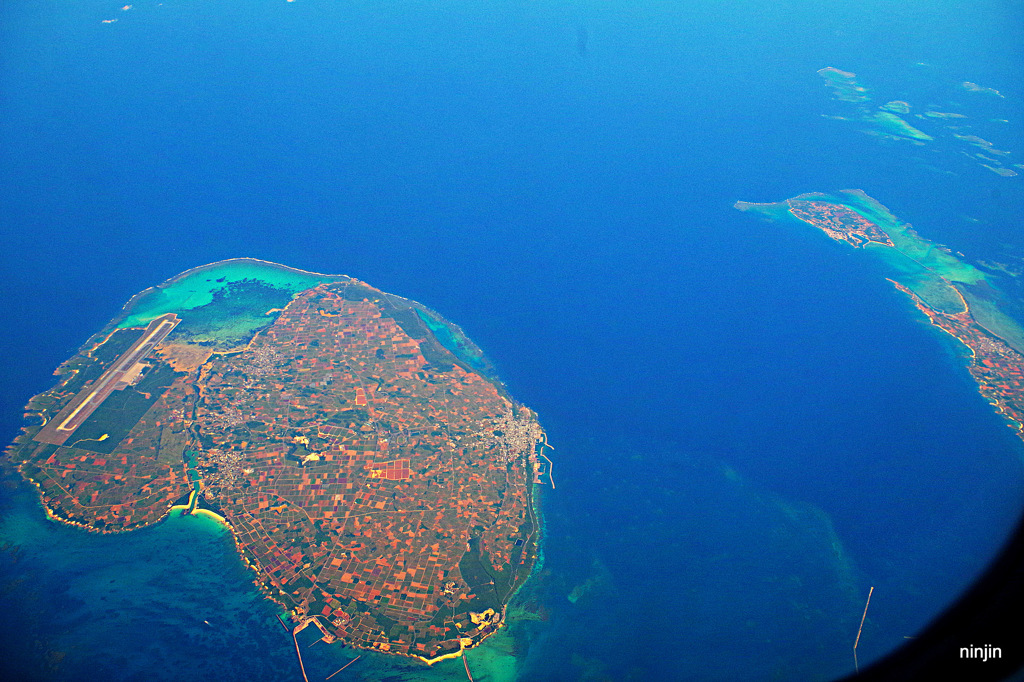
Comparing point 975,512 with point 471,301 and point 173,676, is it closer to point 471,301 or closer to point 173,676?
point 471,301

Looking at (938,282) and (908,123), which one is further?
(908,123)

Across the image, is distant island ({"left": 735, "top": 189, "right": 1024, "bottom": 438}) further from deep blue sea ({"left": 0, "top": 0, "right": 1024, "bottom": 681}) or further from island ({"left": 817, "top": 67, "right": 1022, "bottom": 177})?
island ({"left": 817, "top": 67, "right": 1022, "bottom": 177})

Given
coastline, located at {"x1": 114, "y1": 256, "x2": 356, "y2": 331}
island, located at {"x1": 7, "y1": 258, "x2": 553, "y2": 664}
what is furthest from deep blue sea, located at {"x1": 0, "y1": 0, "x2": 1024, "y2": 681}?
island, located at {"x1": 7, "y1": 258, "x2": 553, "y2": 664}

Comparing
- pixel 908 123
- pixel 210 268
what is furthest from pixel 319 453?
pixel 908 123

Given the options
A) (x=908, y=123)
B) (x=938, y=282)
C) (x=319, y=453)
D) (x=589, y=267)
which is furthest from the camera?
(x=908, y=123)

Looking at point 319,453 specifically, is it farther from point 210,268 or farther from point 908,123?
point 908,123

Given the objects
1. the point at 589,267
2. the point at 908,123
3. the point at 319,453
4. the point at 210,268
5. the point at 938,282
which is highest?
the point at 210,268

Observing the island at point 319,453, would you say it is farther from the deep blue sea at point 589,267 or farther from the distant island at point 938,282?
the distant island at point 938,282
